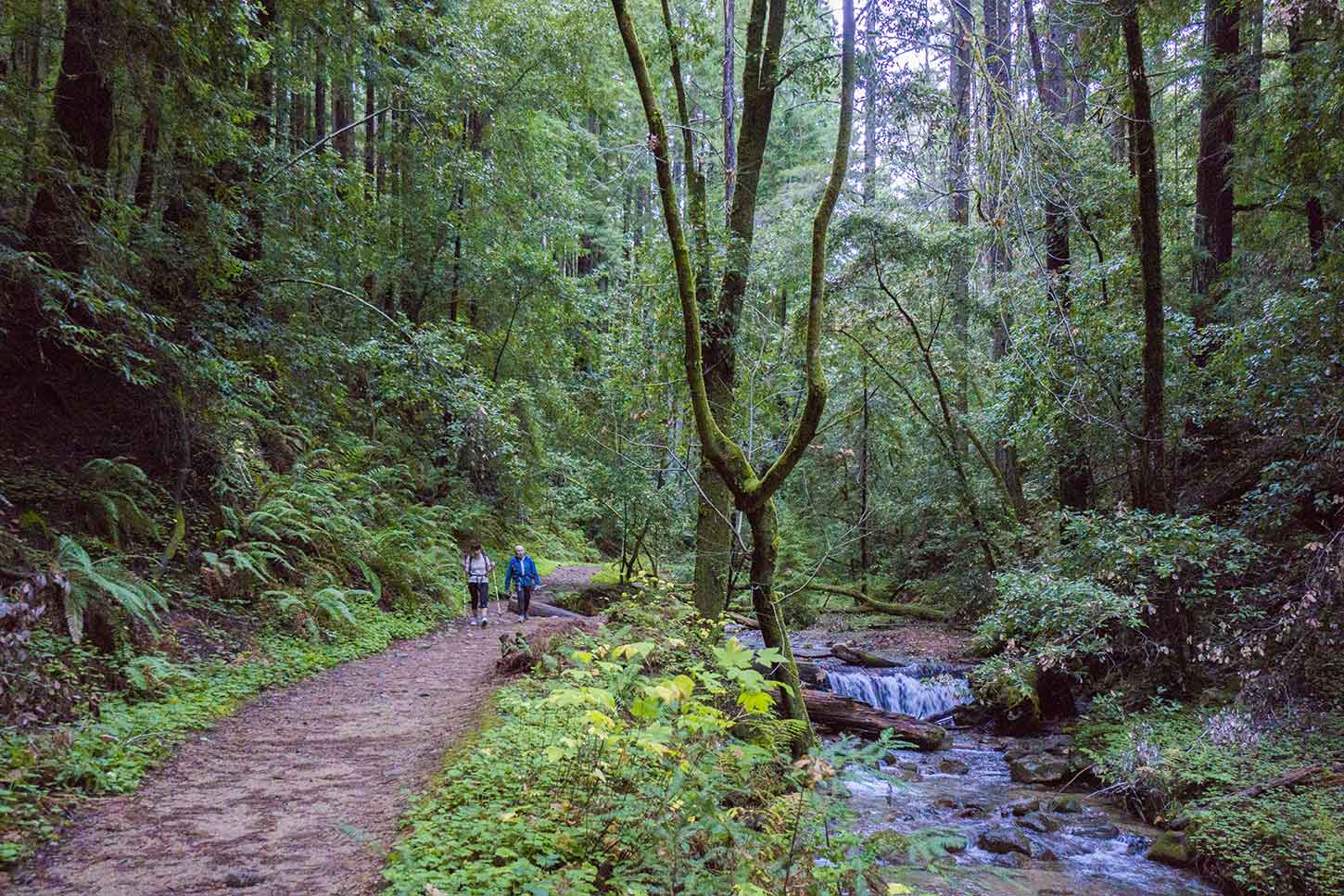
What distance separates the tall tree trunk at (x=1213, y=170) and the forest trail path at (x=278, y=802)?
13.3m

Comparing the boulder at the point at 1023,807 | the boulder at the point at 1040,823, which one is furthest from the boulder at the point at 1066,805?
the boulder at the point at 1040,823

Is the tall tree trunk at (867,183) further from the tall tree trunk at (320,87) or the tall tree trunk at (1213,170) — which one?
the tall tree trunk at (320,87)

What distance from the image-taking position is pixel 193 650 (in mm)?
8102

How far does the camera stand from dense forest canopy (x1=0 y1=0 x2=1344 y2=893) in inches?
289

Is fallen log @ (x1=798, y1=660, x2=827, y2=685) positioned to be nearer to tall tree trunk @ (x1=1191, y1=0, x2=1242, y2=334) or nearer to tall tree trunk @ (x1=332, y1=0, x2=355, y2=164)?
tall tree trunk @ (x1=1191, y1=0, x2=1242, y2=334)

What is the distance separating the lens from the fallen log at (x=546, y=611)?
14620 mm

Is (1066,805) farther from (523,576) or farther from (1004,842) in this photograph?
(523,576)

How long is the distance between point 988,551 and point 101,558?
50.4ft

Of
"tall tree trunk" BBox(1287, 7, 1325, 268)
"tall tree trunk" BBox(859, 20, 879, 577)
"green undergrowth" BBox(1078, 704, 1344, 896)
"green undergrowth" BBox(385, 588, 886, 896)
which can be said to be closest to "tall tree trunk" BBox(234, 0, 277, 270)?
"tall tree trunk" BBox(859, 20, 879, 577)

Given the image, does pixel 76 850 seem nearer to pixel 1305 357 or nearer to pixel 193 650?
pixel 193 650

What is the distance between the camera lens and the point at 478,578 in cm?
1338

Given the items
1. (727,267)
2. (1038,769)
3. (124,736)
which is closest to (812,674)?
(1038,769)

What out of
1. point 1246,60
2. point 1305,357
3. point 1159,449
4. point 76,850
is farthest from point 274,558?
point 1246,60

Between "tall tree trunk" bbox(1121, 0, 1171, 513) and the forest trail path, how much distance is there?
30.8ft
